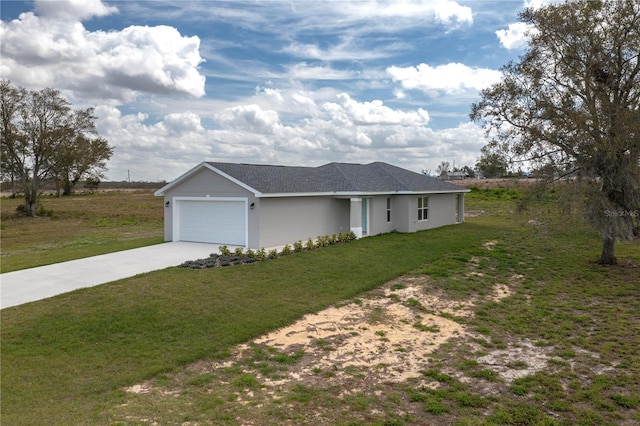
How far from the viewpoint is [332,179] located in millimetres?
22484

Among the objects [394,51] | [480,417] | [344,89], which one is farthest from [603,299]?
[344,89]

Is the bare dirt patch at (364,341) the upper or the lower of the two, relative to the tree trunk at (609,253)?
lower

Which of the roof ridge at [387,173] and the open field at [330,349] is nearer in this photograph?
the open field at [330,349]

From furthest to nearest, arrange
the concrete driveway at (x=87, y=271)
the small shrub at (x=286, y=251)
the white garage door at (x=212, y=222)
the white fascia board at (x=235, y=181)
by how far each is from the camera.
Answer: the white garage door at (x=212, y=222) → the white fascia board at (x=235, y=181) → the small shrub at (x=286, y=251) → the concrete driveway at (x=87, y=271)

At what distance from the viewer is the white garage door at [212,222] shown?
17.5 m

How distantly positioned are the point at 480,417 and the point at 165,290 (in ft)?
26.8

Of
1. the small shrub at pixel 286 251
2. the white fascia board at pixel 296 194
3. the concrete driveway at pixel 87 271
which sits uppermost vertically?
the white fascia board at pixel 296 194

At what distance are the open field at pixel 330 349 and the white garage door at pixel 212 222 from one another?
4.37m

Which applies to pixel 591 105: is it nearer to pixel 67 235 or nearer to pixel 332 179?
pixel 332 179

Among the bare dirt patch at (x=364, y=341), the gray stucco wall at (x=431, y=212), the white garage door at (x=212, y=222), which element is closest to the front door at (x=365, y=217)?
the gray stucco wall at (x=431, y=212)

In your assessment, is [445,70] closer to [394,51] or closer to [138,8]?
[394,51]

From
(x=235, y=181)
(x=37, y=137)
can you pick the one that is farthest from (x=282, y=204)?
(x=37, y=137)

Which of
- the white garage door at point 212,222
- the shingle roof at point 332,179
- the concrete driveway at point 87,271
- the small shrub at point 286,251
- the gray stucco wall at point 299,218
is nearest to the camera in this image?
the concrete driveway at point 87,271

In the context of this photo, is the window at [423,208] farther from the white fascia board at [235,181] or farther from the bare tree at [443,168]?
the bare tree at [443,168]
